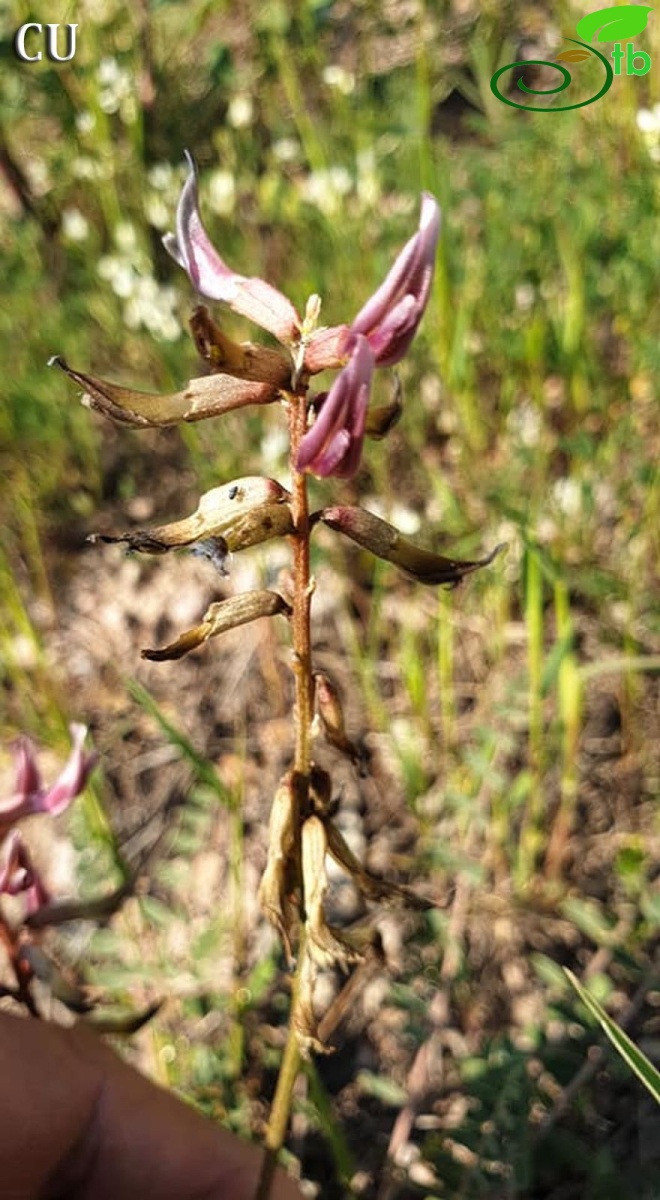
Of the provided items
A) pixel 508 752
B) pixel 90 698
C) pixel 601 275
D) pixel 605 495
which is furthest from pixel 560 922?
pixel 601 275

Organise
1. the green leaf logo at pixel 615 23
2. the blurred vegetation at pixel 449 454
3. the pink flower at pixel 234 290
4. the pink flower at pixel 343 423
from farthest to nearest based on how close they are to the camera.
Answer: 1. the green leaf logo at pixel 615 23
2. the blurred vegetation at pixel 449 454
3. the pink flower at pixel 234 290
4. the pink flower at pixel 343 423

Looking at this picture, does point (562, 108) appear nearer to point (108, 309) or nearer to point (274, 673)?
point (108, 309)

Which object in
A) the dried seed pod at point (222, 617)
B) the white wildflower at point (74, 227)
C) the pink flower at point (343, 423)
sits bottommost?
the dried seed pod at point (222, 617)

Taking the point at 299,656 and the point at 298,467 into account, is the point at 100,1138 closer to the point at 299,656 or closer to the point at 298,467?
the point at 299,656

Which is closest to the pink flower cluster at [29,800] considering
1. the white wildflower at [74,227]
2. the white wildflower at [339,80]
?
the white wildflower at [74,227]

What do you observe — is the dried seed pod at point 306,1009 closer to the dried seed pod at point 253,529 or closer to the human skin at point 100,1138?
the dried seed pod at point 253,529

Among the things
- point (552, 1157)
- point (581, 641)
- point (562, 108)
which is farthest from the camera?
point (562, 108)

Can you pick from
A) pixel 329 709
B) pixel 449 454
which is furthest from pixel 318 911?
pixel 449 454
